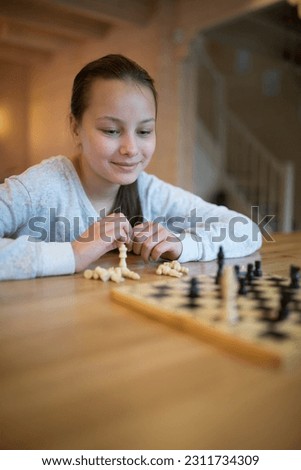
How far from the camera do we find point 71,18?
460 cm

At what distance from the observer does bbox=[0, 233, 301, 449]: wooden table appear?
371 millimetres

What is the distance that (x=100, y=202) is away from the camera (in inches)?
61.2

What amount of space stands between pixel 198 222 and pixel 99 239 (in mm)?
634

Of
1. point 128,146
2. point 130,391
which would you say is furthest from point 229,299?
point 128,146

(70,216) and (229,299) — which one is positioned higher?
(70,216)

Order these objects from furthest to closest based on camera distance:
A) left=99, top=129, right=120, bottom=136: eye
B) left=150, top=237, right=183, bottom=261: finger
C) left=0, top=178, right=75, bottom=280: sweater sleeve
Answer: left=99, top=129, right=120, bottom=136: eye
left=150, top=237, right=183, bottom=261: finger
left=0, top=178, right=75, bottom=280: sweater sleeve

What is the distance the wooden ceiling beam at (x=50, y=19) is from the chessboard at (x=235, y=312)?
3.95m

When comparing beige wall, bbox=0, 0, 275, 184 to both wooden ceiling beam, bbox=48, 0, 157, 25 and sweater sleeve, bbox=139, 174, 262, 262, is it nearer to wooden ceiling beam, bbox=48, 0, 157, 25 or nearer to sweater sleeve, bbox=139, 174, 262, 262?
wooden ceiling beam, bbox=48, 0, 157, 25

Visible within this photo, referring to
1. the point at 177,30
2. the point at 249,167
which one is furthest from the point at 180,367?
the point at 249,167

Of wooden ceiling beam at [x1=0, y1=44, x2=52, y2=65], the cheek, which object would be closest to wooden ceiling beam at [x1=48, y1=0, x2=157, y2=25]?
wooden ceiling beam at [x1=0, y1=44, x2=52, y2=65]

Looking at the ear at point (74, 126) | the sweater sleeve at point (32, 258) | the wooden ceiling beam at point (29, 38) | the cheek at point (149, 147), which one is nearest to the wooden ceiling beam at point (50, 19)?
the wooden ceiling beam at point (29, 38)

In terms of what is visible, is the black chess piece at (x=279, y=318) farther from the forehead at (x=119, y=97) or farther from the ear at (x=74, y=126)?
the ear at (x=74, y=126)

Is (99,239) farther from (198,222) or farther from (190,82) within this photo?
(190,82)

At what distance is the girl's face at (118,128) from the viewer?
1251 mm
